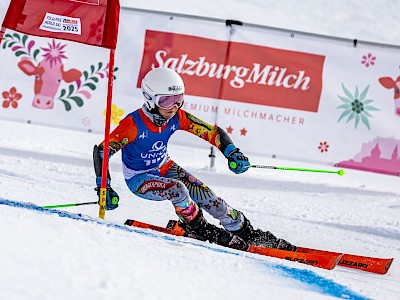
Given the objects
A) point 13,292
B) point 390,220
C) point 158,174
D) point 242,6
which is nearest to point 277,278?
point 13,292

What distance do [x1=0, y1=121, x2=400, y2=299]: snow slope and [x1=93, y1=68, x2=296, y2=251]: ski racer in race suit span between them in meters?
0.75

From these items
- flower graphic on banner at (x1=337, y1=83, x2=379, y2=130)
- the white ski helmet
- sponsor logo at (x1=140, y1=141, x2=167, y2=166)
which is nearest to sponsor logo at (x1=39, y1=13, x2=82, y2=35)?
the white ski helmet

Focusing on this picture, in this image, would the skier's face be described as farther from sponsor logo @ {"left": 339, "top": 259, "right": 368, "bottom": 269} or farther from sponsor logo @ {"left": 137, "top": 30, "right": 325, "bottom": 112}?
sponsor logo @ {"left": 137, "top": 30, "right": 325, "bottom": 112}

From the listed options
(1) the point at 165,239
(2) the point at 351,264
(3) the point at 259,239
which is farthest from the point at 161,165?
(2) the point at 351,264

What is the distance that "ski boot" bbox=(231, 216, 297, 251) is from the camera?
6043 millimetres

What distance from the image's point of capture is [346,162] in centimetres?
893

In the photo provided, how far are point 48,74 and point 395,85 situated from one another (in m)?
4.11

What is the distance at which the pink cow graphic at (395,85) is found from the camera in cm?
895

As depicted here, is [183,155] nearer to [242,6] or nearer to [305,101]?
[305,101]

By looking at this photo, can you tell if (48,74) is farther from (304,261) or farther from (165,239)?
(165,239)

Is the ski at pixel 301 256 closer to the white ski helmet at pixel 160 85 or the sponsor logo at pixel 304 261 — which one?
the sponsor logo at pixel 304 261

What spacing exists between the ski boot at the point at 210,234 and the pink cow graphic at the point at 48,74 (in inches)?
150

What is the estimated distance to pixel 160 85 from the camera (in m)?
5.80

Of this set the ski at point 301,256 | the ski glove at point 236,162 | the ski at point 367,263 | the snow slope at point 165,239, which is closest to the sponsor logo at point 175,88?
the ski glove at point 236,162
